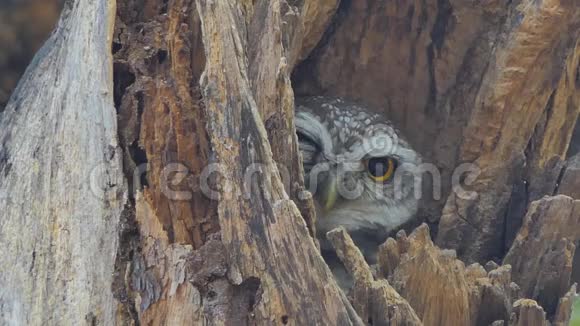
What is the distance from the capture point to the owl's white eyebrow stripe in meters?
2.33

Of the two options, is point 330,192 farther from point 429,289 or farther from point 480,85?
point 429,289

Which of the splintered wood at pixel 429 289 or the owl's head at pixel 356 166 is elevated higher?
the owl's head at pixel 356 166

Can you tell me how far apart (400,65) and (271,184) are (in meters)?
1.14

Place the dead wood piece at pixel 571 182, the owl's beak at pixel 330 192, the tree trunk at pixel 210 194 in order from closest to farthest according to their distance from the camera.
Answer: the tree trunk at pixel 210 194 → the dead wood piece at pixel 571 182 → the owl's beak at pixel 330 192

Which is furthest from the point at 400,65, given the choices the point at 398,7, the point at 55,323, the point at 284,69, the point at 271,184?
the point at 55,323

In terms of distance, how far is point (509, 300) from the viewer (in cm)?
161

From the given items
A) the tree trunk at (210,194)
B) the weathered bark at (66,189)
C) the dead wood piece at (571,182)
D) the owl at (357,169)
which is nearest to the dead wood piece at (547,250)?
the tree trunk at (210,194)

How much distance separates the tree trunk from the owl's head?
395 millimetres

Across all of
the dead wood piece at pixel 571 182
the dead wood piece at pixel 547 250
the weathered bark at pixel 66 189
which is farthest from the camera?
the dead wood piece at pixel 571 182

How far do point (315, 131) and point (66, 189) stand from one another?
1038mm

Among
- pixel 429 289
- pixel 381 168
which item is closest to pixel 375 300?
pixel 429 289

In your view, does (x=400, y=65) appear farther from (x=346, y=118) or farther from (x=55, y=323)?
(x=55, y=323)

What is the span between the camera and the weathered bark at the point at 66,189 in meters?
1.39

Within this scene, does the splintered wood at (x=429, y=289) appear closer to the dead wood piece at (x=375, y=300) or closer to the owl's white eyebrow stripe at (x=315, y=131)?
the dead wood piece at (x=375, y=300)
